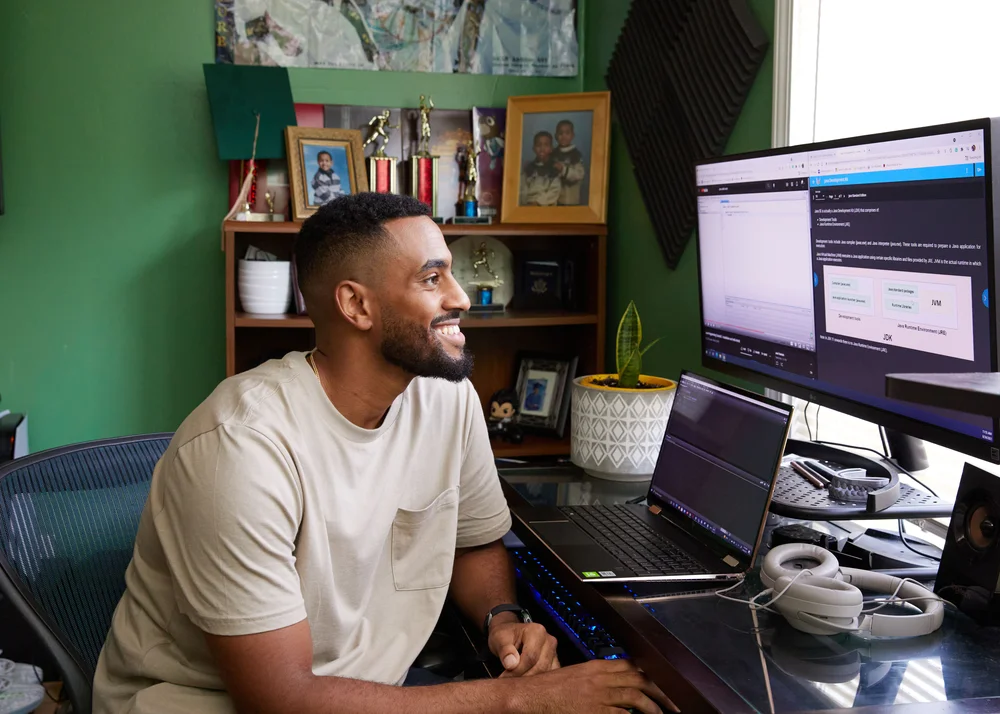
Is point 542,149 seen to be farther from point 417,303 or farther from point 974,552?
point 974,552

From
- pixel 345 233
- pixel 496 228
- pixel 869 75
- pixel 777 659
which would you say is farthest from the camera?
pixel 496 228

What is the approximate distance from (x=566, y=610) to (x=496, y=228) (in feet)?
4.47

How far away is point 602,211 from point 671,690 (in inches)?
70.6

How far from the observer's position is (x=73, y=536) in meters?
1.35

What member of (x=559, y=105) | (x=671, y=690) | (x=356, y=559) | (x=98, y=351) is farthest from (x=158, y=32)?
(x=671, y=690)

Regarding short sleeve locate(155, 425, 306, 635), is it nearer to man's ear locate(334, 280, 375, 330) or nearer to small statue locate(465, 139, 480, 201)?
man's ear locate(334, 280, 375, 330)

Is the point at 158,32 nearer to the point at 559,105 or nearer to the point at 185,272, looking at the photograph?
the point at 185,272

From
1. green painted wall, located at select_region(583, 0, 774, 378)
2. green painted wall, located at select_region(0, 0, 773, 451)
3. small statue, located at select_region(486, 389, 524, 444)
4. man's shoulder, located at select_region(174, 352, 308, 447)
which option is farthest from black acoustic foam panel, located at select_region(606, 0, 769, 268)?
man's shoulder, located at select_region(174, 352, 308, 447)

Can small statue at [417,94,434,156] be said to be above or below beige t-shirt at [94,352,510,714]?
above

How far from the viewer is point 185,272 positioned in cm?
284

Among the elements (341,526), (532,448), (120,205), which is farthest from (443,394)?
(120,205)

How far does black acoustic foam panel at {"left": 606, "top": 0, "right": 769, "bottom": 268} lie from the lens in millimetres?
2041

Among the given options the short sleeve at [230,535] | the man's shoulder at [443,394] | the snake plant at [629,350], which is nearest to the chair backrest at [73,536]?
the short sleeve at [230,535]

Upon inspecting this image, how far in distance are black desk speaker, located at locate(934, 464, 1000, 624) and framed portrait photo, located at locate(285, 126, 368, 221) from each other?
1795 mm
